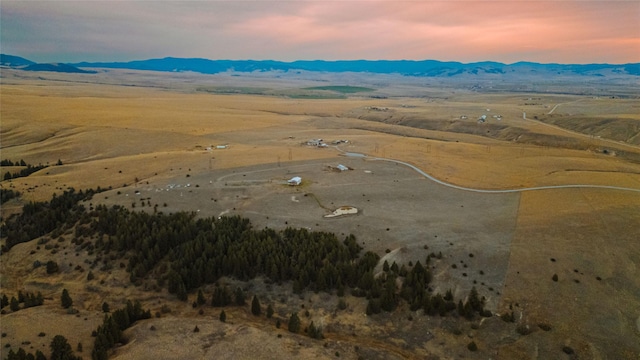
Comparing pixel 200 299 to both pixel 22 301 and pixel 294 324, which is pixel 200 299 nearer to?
pixel 294 324

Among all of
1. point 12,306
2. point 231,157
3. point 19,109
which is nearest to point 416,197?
point 231,157

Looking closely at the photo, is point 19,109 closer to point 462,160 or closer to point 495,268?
point 462,160

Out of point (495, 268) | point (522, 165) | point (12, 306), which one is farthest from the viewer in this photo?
point (522, 165)

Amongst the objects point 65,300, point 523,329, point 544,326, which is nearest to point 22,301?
point 65,300

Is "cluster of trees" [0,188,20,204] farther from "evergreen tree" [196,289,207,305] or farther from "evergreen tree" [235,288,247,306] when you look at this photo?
"evergreen tree" [235,288,247,306]

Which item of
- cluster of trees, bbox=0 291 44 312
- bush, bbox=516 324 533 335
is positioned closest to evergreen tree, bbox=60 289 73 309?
cluster of trees, bbox=0 291 44 312
